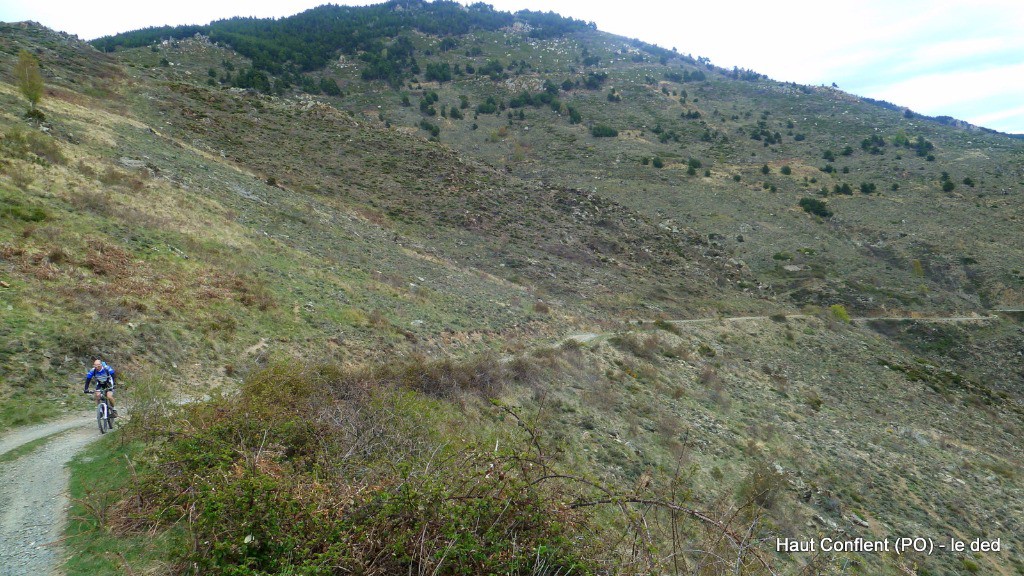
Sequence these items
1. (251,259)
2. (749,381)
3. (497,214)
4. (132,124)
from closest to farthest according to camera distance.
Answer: (251,259) → (749,381) → (132,124) → (497,214)

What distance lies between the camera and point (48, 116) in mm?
22406

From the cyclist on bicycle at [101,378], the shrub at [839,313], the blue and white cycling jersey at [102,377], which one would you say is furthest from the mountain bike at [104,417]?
the shrub at [839,313]

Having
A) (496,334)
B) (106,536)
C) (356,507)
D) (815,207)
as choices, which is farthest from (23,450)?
(815,207)

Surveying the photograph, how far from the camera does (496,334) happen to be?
19781 mm

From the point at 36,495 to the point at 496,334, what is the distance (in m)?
15.1

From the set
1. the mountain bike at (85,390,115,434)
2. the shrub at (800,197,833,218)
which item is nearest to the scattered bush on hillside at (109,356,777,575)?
the mountain bike at (85,390,115,434)

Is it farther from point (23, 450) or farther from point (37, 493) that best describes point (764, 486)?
point (23, 450)

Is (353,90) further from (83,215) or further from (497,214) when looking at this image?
(83,215)

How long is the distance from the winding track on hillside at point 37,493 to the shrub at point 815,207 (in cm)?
5737

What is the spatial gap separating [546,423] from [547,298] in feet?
53.9

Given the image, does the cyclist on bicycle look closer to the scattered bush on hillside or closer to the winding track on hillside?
the winding track on hillside

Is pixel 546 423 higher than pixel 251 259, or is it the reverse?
pixel 251 259

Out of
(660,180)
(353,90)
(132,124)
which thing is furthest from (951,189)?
(353,90)

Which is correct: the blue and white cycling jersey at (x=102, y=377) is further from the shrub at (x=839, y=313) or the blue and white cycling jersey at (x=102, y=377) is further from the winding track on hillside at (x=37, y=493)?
the shrub at (x=839, y=313)
